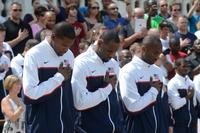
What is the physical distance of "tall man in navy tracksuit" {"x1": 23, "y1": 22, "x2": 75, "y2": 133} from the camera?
211 inches

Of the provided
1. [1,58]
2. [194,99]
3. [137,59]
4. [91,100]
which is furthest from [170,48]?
[91,100]

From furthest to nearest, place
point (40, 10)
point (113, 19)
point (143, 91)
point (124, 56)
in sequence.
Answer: point (113, 19) < point (40, 10) < point (124, 56) < point (143, 91)

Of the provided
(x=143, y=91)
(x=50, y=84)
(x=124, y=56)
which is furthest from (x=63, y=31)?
(x=124, y=56)

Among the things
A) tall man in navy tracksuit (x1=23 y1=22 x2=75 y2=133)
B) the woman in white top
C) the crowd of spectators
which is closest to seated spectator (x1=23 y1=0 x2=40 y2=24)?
the crowd of spectators

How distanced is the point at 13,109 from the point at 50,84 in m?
1.95

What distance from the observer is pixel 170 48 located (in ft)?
35.2

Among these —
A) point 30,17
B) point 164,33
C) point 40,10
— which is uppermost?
point 40,10

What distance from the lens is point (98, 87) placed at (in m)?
5.84

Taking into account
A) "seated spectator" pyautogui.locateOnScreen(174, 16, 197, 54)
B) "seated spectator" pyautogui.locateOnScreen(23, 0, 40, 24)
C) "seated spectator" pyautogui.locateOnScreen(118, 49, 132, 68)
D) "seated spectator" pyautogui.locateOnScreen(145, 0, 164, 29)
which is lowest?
"seated spectator" pyautogui.locateOnScreen(174, 16, 197, 54)

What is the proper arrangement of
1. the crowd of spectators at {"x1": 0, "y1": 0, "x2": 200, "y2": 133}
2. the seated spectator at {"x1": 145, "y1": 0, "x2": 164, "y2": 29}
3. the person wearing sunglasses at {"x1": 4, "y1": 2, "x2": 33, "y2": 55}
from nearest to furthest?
the crowd of spectators at {"x1": 0, "y1": 0, "x2": 200, "y2": 133}, the person wearing sunglasses at {"x1": 4, "y1": 2, "x2": 33, "y2": 55}, the seated spectator at {"x1": 145, "y1": 0, "x2": 164, "y2": 29}

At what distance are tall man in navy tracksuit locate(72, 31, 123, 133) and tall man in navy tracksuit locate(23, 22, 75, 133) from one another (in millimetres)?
194

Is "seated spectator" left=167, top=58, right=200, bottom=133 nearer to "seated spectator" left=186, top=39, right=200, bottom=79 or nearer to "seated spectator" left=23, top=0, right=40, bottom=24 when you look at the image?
"seated spectator" left=186, top=39, right=200, bottom=79

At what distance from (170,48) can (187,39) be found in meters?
1.07

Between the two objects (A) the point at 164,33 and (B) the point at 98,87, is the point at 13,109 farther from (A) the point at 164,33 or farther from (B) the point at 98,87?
(A) the point at 164,33
